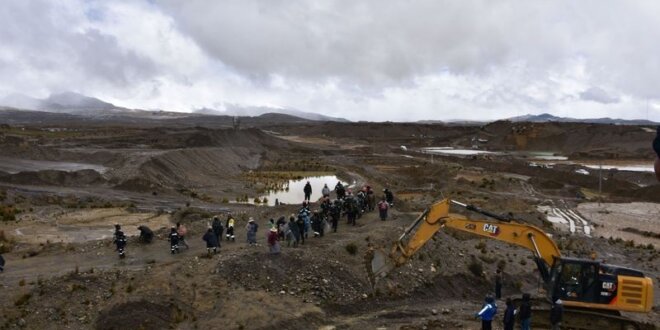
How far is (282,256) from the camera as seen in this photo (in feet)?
62.3

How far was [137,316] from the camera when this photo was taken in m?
15.3

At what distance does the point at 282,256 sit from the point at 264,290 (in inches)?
71.9

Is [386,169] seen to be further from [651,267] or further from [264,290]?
[264,290]

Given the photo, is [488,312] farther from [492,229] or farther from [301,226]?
[301,226]

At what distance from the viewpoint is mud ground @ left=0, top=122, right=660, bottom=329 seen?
16125mm

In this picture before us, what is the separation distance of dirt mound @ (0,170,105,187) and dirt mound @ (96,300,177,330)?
31021 mm

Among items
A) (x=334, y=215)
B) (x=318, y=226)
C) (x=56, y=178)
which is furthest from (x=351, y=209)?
(x=56, y=178)

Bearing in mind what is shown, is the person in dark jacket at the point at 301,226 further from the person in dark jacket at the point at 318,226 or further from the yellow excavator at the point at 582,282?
the yellow excavator at the point at 582,282

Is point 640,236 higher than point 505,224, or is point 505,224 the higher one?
point 505,224

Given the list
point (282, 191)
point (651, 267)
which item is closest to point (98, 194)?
point (282, 191)

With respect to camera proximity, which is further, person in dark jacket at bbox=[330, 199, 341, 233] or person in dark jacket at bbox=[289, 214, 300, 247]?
person in dark jacket at bbox=[330, 199, 341, 233]

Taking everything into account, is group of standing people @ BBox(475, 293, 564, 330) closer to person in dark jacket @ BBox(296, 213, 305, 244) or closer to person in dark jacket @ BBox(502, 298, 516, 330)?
person in dark jacket @ BBox(502, 298, 516, 330)

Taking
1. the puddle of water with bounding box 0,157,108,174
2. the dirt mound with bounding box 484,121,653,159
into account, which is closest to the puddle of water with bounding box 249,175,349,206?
the puddle of water with bounding box 0,157,108,174

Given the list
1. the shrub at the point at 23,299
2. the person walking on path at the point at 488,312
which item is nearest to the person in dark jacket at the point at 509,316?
the person walking on path at the point at 488,312
